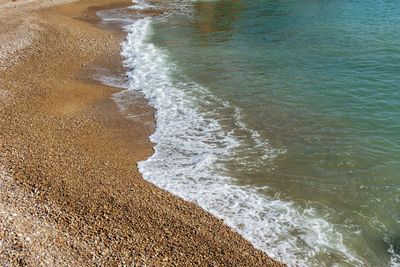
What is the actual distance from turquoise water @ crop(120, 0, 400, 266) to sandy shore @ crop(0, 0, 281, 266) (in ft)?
2.22

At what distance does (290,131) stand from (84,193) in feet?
20.8

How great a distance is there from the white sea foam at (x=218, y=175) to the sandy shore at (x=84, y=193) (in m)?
0.39

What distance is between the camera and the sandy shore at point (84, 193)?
5.98 metres

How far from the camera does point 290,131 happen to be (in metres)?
10.9

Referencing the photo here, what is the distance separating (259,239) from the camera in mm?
6988

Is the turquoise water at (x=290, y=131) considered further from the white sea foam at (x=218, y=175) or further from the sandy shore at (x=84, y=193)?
the sandy shore at (x=84, y=193)

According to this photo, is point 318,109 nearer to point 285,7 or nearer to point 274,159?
point 274,159

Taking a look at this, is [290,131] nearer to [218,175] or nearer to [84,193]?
[218,175]

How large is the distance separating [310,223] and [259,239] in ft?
4.03

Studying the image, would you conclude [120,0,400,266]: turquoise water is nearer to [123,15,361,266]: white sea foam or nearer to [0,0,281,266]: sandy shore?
[123,15,361,266]: white sea foam

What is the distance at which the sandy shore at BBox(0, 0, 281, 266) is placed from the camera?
5980 millimetres

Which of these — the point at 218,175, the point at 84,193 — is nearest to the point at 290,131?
the point at 218,175

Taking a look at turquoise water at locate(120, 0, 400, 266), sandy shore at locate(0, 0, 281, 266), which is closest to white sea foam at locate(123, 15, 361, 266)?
turquoise water at locate(120, 0, 400, 266)

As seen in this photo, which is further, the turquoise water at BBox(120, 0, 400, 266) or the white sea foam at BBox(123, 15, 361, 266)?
the turquoise water at BBox(120, 0, 400, 266)
